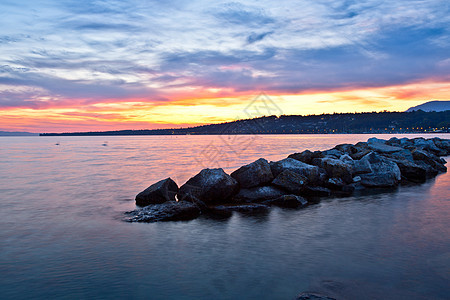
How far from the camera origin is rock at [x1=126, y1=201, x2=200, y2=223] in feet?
35.0

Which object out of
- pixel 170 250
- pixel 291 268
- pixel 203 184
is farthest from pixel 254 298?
pixel 203 184

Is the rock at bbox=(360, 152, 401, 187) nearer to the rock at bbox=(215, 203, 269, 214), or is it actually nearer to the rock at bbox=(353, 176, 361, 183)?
the rock at bbox=(353, 176, 361, 183)

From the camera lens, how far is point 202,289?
20.5 feet

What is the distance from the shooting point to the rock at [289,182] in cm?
1366

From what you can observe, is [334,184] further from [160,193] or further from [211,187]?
[160,193]

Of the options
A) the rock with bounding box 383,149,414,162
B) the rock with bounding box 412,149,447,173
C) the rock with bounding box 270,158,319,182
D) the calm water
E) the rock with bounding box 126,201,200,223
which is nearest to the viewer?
the calm water

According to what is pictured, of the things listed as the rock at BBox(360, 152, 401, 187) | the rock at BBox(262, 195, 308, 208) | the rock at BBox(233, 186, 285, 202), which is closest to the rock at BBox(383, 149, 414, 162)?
the rock at BBox(360, 152, 401, 187)

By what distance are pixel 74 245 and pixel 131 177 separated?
15.2m

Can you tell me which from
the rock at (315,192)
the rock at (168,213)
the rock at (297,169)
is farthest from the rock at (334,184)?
the rock at (168,213)

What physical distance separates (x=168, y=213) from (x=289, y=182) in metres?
5.67

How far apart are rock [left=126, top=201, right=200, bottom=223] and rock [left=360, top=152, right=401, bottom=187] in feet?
33.3

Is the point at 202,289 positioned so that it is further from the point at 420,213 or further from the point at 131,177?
the point at 131,177

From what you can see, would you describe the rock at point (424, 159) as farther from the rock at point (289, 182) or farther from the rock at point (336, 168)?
the rock at point (289, 182)

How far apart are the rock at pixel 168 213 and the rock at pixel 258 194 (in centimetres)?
236
